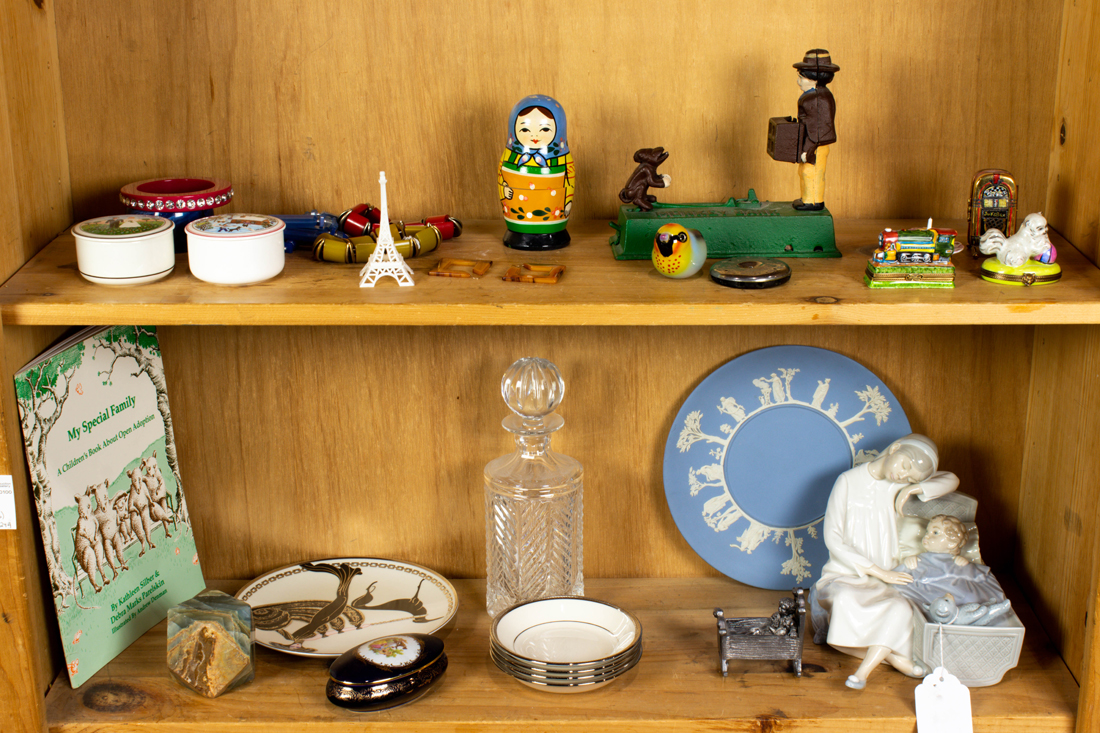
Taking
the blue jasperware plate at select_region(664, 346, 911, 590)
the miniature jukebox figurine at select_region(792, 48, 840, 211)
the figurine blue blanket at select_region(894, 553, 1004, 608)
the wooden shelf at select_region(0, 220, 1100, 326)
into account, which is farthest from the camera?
the blue jasperware plate at select_region(664, 346, 911, 590)

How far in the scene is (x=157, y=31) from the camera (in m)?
1.18

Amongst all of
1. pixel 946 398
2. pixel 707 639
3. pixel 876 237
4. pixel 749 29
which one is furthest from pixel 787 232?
pixel 707 639

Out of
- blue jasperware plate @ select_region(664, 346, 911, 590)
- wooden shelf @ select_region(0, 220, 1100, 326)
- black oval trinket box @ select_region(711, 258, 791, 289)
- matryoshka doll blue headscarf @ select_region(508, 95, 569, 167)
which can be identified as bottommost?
blue jasperware plate @ select_region(664, 346, 911, 590)

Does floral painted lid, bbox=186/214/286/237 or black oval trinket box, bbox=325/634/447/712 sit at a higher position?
floral painted lid, bbox=186/214/286/237

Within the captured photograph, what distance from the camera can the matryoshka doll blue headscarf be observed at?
109 centimetres

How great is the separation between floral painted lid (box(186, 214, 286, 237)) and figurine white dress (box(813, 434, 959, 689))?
739 mm

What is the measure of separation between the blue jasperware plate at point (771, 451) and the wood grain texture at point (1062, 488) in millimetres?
169

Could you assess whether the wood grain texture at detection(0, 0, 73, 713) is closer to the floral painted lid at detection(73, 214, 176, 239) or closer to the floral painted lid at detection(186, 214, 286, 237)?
the floral painted lid at detection(73, 214, 176, 239)

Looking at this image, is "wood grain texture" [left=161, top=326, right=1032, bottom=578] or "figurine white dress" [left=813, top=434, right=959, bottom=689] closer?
"figurine white dress" [left=813, top=434, right=959, bottom=689]

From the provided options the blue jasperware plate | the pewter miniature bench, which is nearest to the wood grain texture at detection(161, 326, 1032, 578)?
the blue jasperware plate

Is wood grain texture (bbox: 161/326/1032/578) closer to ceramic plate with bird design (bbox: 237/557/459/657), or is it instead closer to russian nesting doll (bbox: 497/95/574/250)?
ceramic plate with bird design (bbox: 237/557/459/657)

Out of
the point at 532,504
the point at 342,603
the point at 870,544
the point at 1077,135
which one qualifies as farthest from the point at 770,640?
the point at 1077,135

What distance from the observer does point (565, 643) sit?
3.97 feet

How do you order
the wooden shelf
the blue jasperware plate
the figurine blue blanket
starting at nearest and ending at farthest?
the wooden shelf
the figurine blue blanket
the blue jasperware plate
